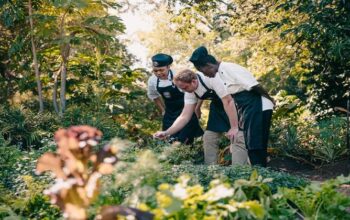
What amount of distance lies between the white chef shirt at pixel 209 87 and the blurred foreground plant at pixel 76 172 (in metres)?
3.15

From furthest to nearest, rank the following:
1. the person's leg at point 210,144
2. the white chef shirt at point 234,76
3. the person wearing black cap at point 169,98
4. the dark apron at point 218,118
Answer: the person wearing black cap at point 169,98, the person's leg at point 210,144, the dark apron at point 218,118, the white chef shirt at point 234,76

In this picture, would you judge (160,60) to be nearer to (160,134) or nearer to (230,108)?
(160,134)

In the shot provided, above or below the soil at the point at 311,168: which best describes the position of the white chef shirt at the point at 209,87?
above

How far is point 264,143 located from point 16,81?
7.02 meters

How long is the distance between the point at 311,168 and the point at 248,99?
3.02 m

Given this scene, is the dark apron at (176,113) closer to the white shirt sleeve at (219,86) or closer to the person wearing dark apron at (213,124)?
the person wearing dark apron at (213,124)

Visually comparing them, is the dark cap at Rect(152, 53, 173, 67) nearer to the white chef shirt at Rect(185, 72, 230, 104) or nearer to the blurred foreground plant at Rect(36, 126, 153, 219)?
the white chef shirt at Rect(185, 72, 230, 104)

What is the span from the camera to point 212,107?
5.41 meters

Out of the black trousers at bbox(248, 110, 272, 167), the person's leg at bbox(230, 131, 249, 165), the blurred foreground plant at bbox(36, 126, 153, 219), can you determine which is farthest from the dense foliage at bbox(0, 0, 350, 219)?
the blurred foreground plant at bbox(36, 126, 153, 219)

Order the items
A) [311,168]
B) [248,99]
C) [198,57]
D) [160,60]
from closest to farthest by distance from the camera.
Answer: [198,57]
[248,99]
[160,60]
[311,168]

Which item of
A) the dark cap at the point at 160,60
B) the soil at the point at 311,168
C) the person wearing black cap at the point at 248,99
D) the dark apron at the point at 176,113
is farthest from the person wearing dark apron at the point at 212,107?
the soil at the point at 311,168

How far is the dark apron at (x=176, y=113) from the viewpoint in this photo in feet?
19.9

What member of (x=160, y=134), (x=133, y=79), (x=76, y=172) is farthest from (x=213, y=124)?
(x=133, y=79)

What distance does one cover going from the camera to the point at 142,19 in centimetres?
2719
